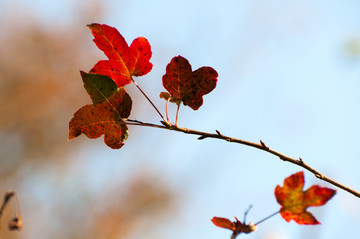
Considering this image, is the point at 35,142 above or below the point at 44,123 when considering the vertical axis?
below

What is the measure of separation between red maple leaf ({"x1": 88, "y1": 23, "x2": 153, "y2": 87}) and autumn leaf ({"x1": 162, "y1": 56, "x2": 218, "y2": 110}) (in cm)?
5

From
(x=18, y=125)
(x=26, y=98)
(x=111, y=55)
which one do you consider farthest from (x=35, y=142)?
(x=111, y=55)

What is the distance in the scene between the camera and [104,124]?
19.3 inches

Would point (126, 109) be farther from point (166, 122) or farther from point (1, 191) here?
point (1, 191)

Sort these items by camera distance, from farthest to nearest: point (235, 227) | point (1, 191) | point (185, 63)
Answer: point (1, 191) → point (185, 63) → point (235, 227)

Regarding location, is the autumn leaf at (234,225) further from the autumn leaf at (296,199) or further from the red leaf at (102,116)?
the red leaf at (102,116)

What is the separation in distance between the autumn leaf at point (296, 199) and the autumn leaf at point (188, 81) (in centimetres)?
18

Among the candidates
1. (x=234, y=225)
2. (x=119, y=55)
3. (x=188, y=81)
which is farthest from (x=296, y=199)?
(x=119, y=55)

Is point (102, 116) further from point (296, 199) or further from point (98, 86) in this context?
point (296, 199)

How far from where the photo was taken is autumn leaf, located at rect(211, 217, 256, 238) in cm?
38

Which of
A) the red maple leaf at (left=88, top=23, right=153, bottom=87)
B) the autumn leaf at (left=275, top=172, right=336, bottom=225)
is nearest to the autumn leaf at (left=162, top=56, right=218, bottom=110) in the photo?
the red maple leaf at (left=88, top=23, right=153, bottom=87)

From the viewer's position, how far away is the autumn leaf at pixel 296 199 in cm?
45

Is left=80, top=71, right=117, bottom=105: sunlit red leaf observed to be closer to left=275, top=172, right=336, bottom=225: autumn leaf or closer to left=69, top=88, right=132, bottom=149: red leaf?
left=69, top=88, right=132, bottom=149: red leaf

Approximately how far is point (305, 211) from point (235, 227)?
116mm
